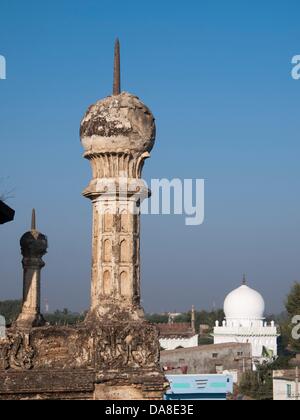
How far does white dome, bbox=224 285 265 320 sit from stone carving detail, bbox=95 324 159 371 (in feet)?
211

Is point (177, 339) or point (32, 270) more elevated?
point (177, 339)

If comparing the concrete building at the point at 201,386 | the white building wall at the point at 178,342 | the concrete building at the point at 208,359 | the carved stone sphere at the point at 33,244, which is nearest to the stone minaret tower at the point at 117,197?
the carved stone sphere at the point at 33,244

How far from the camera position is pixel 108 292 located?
11641 millimetres

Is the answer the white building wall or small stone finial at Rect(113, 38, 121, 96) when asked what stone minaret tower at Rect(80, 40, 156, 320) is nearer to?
small stone finial at Rect(113, 38, 121, 96)

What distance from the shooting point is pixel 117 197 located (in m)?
11.8

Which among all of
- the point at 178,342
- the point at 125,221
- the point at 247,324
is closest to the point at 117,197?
the point at 125,221

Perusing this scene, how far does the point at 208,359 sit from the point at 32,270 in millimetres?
50426

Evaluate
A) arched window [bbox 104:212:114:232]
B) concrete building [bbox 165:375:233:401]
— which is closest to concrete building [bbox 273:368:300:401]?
concrete building [bbox 165:375:233:401]

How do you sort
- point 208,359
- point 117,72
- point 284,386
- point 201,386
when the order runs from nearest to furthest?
point 117,72
point 284,386
point 201,386
point 208,359

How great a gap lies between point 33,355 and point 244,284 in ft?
216

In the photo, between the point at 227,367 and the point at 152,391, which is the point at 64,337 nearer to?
the point at 152,391

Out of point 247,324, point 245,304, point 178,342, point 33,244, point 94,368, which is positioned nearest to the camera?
point 94,368

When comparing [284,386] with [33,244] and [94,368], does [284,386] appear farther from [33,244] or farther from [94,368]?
[94,368]
